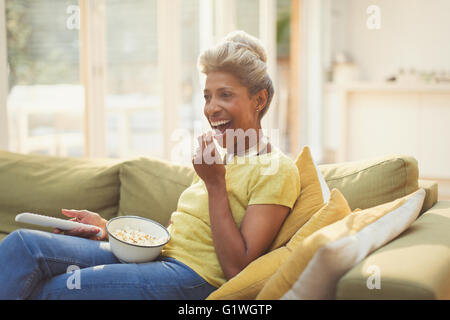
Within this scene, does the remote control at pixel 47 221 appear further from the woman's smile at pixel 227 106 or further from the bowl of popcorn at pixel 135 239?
the woman's smile at pixel 227 106

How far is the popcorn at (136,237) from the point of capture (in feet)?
4.73

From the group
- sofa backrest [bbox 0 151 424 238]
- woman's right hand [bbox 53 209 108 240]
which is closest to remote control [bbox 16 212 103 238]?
woman's right hand [bbox 53 209 108 240]

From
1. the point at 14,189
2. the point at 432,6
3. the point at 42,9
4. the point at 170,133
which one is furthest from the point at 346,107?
the point at 14,189

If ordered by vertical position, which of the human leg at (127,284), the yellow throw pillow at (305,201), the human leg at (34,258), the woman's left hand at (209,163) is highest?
the woman's left hand at (209,163)

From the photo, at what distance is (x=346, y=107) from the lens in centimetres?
518

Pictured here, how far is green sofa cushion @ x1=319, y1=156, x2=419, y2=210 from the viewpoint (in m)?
1.64

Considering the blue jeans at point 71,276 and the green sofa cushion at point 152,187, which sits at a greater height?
the green sofa cushion at point 152,187

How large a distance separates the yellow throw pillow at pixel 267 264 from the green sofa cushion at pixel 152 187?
662mm

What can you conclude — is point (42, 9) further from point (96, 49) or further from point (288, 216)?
point (288, 216)

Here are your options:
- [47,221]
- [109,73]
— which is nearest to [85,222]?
[47,221]

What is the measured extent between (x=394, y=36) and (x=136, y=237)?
5040 millimetres

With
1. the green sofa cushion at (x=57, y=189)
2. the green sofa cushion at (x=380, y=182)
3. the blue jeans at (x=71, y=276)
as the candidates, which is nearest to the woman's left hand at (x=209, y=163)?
the blue jeans at (x=71, y=276)

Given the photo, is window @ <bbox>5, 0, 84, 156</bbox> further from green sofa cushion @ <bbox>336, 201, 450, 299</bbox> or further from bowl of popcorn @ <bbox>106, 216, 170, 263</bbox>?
green sofa cushion @ <bbox>336, 201, 450, 299</bbox>

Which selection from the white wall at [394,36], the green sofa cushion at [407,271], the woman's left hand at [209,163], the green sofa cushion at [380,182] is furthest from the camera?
the white wall at [394,36]
